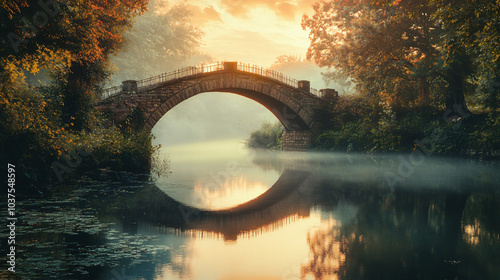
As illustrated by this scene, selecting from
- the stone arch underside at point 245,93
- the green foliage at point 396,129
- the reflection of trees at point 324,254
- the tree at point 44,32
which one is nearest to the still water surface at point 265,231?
the reflection of trees at point 324,254

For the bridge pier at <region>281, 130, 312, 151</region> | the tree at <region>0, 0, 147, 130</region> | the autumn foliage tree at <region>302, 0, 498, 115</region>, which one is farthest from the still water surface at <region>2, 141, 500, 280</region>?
the bridge pier at <region>281, 130, 312, 151</region>

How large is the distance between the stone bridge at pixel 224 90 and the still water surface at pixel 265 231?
1072 centimetres

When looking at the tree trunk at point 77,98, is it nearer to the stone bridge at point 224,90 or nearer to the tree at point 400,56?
the stone bridge at point 224,90

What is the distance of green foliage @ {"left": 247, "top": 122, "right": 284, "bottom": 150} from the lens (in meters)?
44.7

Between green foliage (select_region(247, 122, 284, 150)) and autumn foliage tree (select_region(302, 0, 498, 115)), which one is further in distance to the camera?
green foliage (select_region(247, 122, 284, 150))

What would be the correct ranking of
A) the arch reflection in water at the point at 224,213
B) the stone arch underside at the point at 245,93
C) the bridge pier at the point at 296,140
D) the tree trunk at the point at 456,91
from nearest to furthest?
the arch reflection in water at the point at 224,213
the tree trunk at the point at 456,91
the stone arch underside at the point at 245,93
the bridge pier at the point at 296,140

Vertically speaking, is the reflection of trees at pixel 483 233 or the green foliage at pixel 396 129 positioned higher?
the green foliage at pixel 396 129

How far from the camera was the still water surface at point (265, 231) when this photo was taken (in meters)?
6.66

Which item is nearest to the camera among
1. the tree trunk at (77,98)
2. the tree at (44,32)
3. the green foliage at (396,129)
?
the tree at (44,32)

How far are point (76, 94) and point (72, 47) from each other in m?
6.64

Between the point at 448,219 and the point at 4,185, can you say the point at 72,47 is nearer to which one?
the point at 4,185

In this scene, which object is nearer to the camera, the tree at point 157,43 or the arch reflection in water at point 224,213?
the arch reflection in water at point 224,213

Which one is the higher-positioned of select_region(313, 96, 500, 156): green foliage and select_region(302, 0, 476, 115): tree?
select_region(302, 0, 476, 115): tree

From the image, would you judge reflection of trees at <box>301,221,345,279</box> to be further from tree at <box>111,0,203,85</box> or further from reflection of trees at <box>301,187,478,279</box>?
tree at <box>111,0,203,85</box>
